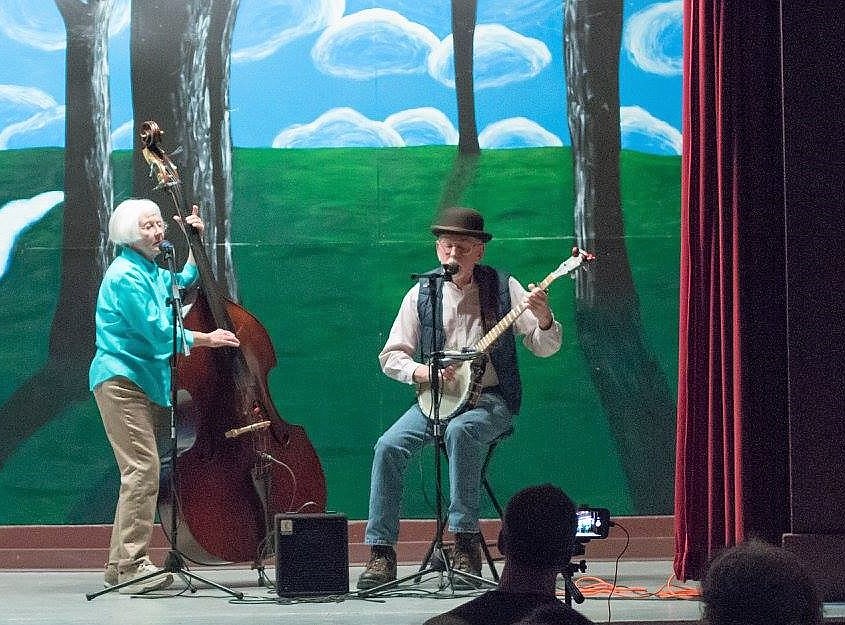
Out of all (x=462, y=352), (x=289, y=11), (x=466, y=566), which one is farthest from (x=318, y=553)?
(x=289, y=11)

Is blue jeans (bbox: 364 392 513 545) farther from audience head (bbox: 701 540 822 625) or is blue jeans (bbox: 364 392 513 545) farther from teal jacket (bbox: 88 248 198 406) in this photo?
audience head (bbox: 701 540 822 625)

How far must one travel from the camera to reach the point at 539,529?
92.0 inches

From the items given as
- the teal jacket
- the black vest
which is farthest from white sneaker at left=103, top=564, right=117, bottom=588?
the black vest

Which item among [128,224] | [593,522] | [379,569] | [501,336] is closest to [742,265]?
[593,522]

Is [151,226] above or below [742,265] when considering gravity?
above

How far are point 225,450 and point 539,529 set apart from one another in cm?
287

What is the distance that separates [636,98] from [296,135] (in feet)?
5.40

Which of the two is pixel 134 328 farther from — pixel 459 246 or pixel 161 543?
pixel 161 543

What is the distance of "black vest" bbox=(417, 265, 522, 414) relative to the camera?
5149mm

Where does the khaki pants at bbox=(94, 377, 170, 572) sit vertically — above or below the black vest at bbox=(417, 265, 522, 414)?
below

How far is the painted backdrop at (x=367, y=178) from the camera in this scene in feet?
20.6

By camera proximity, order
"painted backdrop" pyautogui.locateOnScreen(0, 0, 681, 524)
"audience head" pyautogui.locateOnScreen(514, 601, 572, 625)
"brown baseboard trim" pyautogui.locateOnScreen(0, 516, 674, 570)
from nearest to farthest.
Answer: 1. "audience head" pyautogui.locateOnScreen(514, 601, 572, 625)
2. "brown baseboard trim" pyautogui.locateOnScreen(0, 516, 674, 570)
3. "painted backdrop" pyautogui.locateOnScreen(0, 0, 681, 524)

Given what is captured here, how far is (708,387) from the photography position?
4.41 meters

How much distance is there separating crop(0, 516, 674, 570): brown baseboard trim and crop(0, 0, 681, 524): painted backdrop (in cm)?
12
